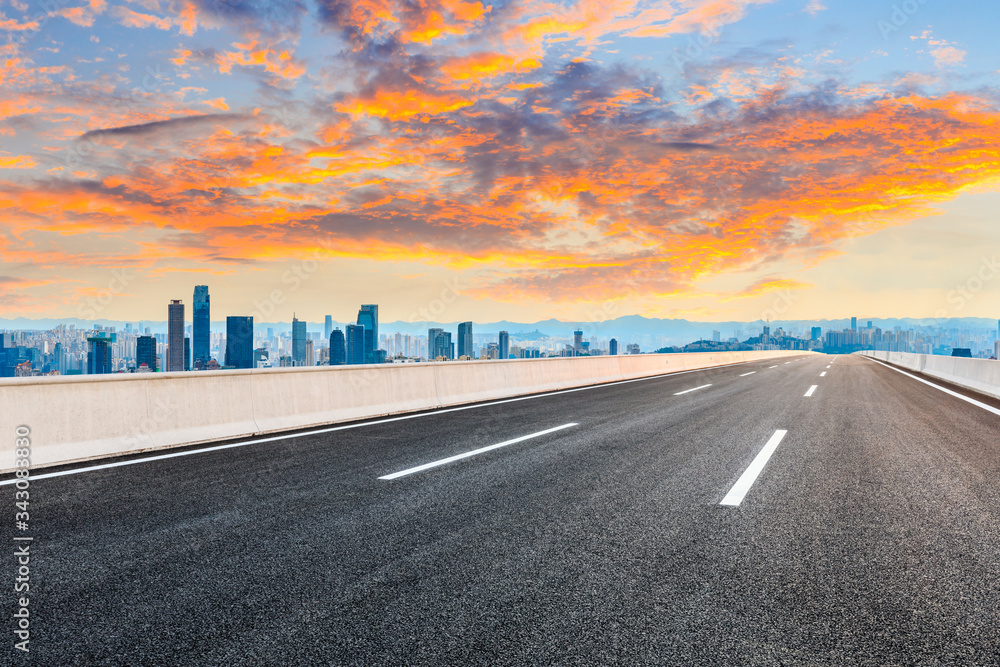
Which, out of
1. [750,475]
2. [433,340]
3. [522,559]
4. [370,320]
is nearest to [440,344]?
[433,340]

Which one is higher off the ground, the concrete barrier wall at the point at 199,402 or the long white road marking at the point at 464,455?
the concrete barrier wall at the point at 199,402

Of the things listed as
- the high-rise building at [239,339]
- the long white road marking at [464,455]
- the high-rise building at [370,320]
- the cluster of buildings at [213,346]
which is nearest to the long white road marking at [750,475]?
the long white road marking at [464,455]

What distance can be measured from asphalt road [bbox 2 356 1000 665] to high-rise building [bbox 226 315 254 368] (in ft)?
267

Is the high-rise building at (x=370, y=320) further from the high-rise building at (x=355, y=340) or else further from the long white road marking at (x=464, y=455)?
the long white road marking at (x=464, y=455)

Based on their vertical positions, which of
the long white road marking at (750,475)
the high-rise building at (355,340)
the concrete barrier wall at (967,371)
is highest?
the high-rise building at (355,340)

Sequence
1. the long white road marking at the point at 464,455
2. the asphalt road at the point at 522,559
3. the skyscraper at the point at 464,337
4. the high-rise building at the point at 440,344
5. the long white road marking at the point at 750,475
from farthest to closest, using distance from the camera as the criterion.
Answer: the skyscraper at the point at 464,337
the high-rise building at the point at 440,344
the long white road marking at the point at 464,455
the long white road marking at the point at 750,475
the asphalt road at the point at 522,559

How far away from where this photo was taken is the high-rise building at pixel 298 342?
134875 millimetres

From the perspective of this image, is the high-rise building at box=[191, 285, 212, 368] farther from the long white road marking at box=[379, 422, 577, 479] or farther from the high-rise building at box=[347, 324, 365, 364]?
the long white road marking at box=[379, 422, 577, 479]

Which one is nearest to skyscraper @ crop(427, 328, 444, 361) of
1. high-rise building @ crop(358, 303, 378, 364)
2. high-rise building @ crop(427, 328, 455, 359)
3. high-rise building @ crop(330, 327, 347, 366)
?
high-rise building @ crop(427, 328, 455, 359)

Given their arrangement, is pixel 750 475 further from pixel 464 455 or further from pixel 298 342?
pixel 298 342

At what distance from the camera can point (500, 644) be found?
8.59 feet

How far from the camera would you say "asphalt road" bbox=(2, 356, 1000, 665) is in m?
2.65

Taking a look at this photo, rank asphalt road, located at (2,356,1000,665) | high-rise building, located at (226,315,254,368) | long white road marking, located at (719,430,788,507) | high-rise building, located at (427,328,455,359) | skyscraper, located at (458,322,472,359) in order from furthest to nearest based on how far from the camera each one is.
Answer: skyscraper, located at (458,322,472,359) < high-rise building, located at (427,328,455,359) < high-rise building, located at (226,315,254,368) < long white road marking, located at (719,430,788,507) < asphalt road, located at (2,356,1000,665)

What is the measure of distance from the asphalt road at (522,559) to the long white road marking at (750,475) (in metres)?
0.08
